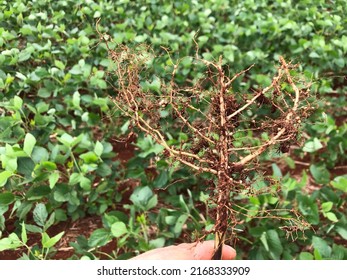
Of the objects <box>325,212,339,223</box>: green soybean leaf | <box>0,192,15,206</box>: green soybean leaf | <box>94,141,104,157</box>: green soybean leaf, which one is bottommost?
<box>325,212,339,223</box>: green soybean leaf

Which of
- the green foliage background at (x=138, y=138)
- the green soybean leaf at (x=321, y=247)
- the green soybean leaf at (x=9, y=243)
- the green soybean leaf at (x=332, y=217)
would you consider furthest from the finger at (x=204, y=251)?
the green soybean leaf at (x=332, y=217)

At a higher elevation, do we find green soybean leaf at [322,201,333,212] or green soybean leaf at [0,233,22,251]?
green soybean leaf at [0,233,22,251]

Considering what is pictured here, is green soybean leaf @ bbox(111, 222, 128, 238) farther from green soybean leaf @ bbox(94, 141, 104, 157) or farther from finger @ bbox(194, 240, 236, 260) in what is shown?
finger @ bbox(194, 240, 236, 260)

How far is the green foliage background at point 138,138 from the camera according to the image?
1.97m

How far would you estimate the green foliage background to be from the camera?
1971 millimetres

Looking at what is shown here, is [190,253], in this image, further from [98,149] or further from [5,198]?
[5,198]

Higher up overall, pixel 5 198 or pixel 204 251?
pixel 204 251

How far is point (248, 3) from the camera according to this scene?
13.2 ft

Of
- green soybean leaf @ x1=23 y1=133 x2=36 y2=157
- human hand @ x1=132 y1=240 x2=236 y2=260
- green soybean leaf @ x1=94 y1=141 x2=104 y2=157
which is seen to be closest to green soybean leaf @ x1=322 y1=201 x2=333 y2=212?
human hand @ x1=132 y1=240 x2=236 y2=260

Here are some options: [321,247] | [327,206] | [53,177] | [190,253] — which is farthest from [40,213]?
[327,206]

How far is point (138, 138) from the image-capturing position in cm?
238

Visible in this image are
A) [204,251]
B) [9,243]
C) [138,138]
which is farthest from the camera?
[138,138]
